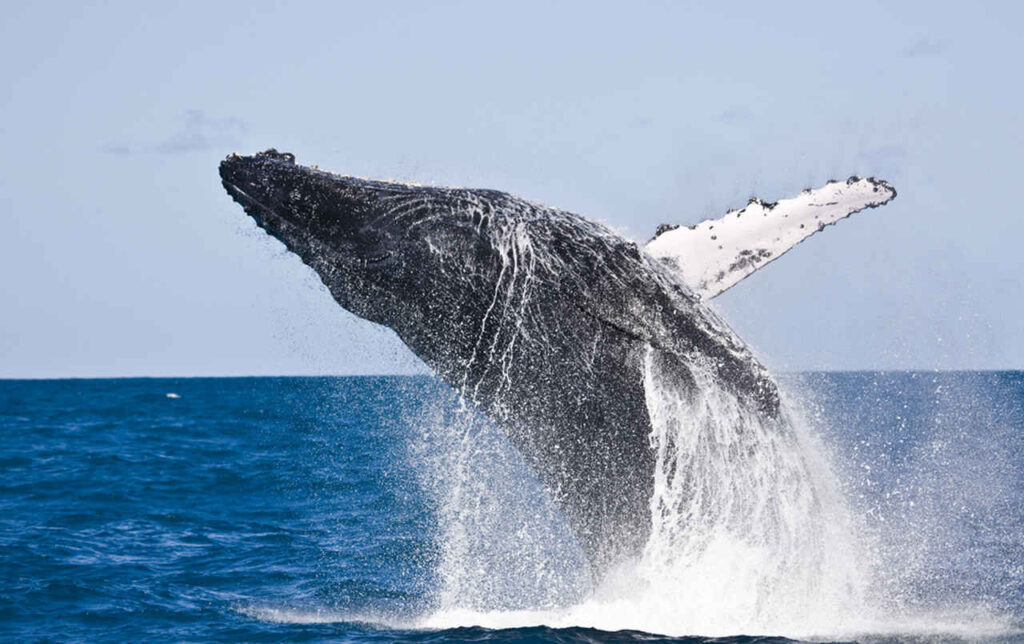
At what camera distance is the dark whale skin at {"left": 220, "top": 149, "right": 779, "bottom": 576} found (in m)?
7.47

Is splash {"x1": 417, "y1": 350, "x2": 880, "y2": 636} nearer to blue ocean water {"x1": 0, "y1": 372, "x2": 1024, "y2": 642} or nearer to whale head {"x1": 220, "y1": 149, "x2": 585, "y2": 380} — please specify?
blue ocean water {"x1": 0, "y1": 372, "x2": 1024, "y2": 642}

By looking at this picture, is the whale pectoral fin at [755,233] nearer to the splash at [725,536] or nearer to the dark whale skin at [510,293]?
the dark whale skin at [510,293]

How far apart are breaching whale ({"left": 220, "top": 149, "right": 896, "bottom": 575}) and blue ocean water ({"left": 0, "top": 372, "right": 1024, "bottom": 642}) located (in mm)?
952

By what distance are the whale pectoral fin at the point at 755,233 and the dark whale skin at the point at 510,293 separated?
0.86 meters

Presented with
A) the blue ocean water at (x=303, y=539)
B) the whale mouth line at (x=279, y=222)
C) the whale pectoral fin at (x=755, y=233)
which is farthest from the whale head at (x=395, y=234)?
the whale pectoral fin at (x=755, y=233)

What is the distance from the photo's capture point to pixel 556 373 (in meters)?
7.83

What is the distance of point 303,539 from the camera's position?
573 inches

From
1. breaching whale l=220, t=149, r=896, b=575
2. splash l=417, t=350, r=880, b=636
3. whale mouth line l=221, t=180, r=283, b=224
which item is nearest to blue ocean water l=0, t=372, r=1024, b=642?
splash l=417, t=350, r=880, b=636

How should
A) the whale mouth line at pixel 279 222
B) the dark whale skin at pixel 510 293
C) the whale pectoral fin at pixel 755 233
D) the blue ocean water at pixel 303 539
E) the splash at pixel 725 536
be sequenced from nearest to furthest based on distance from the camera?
the dark whale skin at pixel 510 293, the whale mouth line at pixel 279 222, the splash at pixel 725 536, the whale pectoral fin at pixel 755 233, the blue ocean water at pixel 303 539

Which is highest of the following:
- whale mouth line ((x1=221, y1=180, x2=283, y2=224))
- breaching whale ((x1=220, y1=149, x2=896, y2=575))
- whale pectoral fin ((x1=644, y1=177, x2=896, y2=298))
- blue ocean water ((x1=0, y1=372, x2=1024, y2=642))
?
whale pectoral fin ((x1=644, y1=177, x2=896, y2=298))

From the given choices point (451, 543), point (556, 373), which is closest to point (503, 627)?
point (556, 373)

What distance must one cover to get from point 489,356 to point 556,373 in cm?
48

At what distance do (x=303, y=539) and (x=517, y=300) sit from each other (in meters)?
8.06

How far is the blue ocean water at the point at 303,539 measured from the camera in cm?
973
